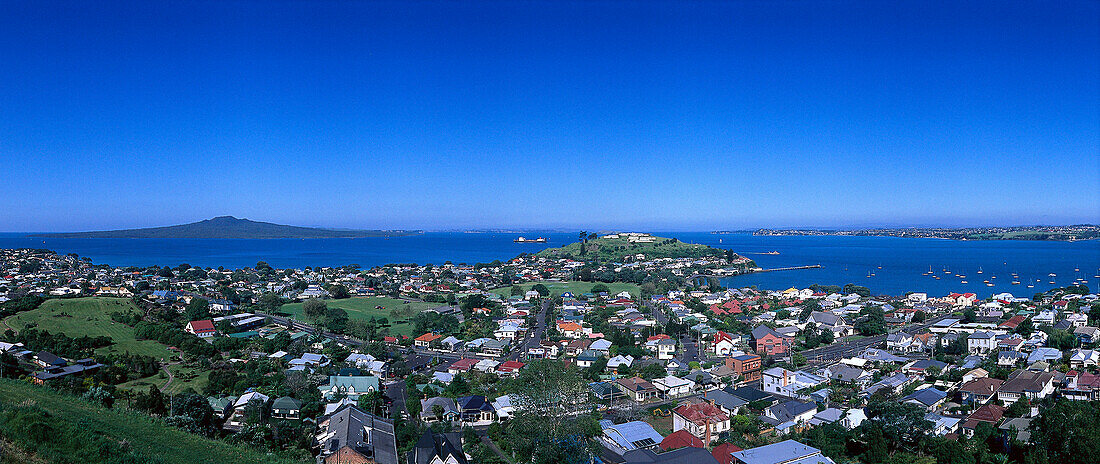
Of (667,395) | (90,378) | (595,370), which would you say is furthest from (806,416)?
(90,378)

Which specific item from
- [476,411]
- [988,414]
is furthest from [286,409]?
[988,414]

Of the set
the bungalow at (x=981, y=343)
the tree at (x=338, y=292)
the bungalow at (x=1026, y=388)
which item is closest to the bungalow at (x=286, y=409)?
the bungalow at (x=1026, y=388)

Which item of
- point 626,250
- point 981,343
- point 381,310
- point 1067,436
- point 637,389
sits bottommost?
point 381,310

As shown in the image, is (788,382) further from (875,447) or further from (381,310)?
(381,310)

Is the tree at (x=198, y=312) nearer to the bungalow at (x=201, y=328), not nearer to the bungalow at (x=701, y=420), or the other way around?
the bungalow at (x=201, y=328)

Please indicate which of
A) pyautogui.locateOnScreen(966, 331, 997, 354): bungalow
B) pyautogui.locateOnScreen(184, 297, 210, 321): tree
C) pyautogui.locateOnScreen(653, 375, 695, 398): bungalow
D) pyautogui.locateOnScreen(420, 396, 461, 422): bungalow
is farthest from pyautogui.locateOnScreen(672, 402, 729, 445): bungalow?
pyautogui.locateOnScreen(184, 297, 210, 321): tree

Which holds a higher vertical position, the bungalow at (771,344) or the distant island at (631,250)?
the distant island at (631,250)
